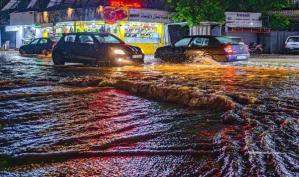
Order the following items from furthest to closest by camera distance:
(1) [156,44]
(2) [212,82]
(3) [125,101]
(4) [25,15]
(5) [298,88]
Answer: (4) [25,15], (1) [156,44], (2) [212,82], (5) [298,88], (3) [125,101]

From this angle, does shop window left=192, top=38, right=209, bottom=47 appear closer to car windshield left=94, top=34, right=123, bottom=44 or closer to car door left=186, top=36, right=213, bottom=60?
car door left=186, top=36, right=213, bottom=60

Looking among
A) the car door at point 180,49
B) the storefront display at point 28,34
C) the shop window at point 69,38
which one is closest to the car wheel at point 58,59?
the shop window at point 69,38

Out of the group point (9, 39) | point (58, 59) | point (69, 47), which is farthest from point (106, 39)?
point (9, 39)

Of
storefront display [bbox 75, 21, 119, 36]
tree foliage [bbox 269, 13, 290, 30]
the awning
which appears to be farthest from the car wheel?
the awning

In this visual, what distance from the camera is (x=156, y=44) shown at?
32.4 m

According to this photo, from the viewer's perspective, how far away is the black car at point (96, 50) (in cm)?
1745

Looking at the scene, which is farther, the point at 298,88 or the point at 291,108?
the point at 298,88

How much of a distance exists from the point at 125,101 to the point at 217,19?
23549mm

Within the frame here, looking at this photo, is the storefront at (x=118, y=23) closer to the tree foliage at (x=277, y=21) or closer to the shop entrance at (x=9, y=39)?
the tree foliage at (x=277, y=21)

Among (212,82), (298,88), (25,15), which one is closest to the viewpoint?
(298,88)

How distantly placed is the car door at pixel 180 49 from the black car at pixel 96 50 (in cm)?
253

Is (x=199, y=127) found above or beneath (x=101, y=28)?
beneath

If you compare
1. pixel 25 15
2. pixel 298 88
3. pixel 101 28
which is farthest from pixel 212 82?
pixel 25 15

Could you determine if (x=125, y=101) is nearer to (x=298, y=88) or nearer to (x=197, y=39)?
(x=298, y=88)
